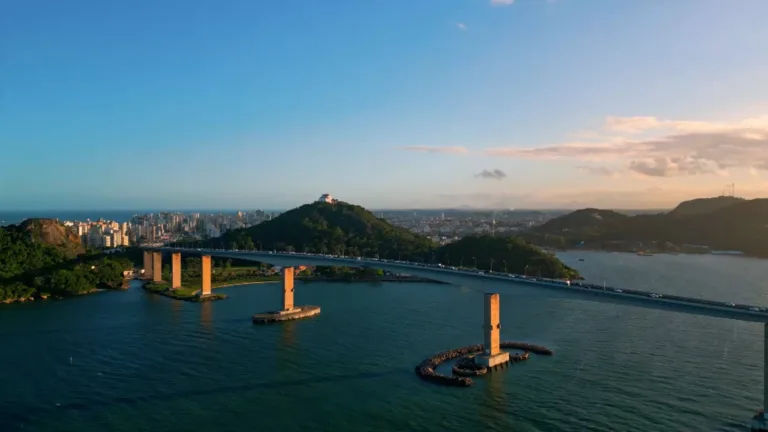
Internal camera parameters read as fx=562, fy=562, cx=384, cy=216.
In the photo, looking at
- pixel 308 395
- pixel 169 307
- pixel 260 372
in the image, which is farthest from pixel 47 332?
pixel 308 395

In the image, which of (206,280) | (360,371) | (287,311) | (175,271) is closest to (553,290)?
(360,371)

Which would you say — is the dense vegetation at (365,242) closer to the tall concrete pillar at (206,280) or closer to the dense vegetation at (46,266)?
the tall concrete pillar at (206,280)

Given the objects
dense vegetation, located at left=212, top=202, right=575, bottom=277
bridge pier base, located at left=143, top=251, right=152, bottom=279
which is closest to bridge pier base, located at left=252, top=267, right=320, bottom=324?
dense vegetation, located at left=212, top=202, right=575, bottom=277

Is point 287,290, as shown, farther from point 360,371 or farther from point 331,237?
point 331,237

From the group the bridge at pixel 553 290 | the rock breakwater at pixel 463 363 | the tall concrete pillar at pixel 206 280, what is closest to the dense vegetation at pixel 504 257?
the bridge at pixel 553 290

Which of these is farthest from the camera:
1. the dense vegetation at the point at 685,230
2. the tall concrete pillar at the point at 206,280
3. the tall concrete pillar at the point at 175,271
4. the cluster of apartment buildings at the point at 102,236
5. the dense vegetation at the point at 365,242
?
the cluster of apartment buildings at the point at 102,236

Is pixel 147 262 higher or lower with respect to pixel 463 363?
higher

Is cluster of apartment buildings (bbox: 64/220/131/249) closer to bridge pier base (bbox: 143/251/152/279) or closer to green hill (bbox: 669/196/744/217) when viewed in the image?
bridge pier base (bbox: 143/251/152/279)
